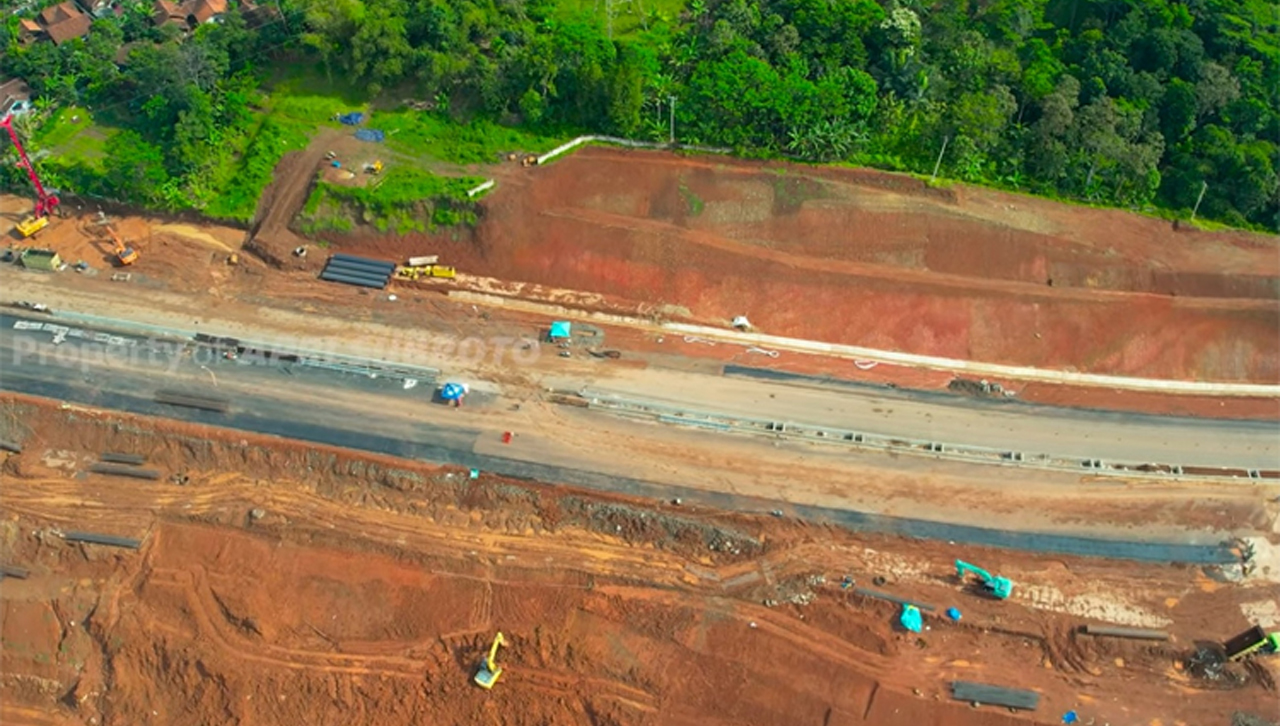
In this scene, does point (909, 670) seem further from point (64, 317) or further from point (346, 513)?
point (64, 317)

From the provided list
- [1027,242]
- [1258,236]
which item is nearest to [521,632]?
[1027,242]

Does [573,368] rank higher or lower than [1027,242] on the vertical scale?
lower

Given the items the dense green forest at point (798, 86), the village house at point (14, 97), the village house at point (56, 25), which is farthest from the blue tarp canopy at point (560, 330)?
the village house at point (56, 25)

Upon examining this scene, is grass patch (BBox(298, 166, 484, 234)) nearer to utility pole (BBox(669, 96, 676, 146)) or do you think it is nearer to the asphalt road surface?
the asphalt road surface

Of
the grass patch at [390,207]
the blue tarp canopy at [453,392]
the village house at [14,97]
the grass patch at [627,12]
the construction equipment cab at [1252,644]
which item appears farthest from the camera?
the grass patch at [627,12]

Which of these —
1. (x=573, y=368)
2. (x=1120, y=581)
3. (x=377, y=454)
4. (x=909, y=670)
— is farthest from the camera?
(x=573, y=368)

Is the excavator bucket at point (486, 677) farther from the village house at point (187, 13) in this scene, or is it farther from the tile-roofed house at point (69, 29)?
the tile-roofed house at point (69, 29)
